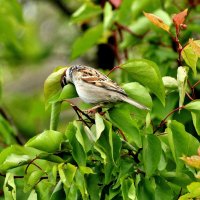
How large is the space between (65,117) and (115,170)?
6.94 meters

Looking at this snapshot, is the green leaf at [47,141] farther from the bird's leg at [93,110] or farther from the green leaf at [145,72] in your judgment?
the green leaf at [145,72]

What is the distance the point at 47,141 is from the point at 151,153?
409 mm

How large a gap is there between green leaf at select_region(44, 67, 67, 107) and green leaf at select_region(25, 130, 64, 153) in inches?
8.6

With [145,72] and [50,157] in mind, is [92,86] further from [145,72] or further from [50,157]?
[50,157]

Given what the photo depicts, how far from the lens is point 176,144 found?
274 centimetres

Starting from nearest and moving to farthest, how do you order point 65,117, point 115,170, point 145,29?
point 115,170
point 145,29
point 65,117

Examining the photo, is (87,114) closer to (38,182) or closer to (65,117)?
(38,182)

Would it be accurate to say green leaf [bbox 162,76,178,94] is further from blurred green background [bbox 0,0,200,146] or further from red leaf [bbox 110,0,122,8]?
red leaf [bbox 110,0,122,8]

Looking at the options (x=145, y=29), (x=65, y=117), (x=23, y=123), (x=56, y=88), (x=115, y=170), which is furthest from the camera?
(x=65, y=117)

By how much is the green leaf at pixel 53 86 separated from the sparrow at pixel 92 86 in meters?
0.02

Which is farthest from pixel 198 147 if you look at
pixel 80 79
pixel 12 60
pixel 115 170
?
pixel 12 60

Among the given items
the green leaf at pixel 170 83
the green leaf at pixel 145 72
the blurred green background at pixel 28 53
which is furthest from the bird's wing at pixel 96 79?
the blurred green background at pixel 28 53

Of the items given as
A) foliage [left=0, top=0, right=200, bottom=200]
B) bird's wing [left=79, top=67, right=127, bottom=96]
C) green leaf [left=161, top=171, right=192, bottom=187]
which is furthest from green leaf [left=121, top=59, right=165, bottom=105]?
green leaf [left=161, top=171, right=192, bottom=187]

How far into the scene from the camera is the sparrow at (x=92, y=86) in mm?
2828
